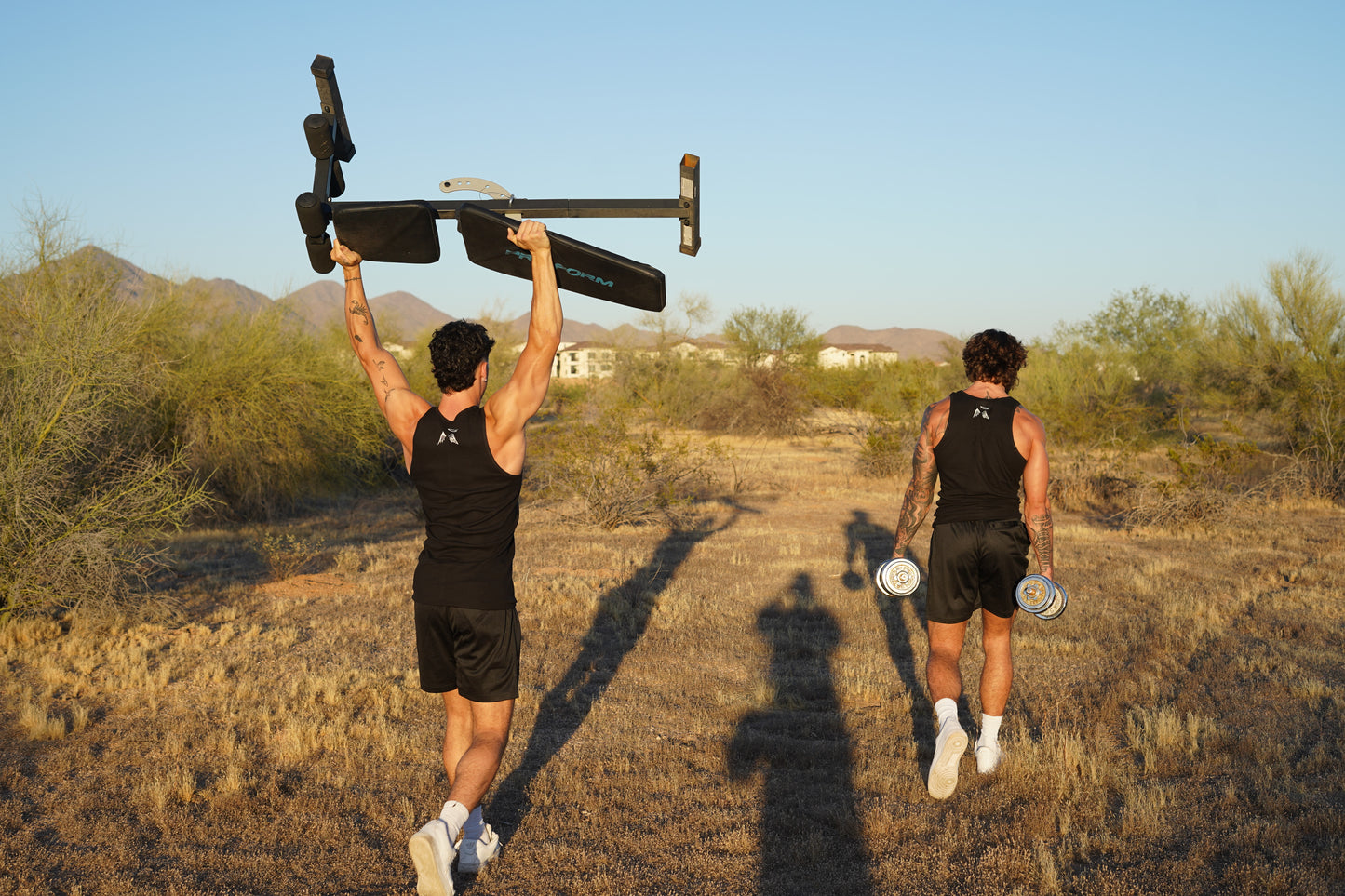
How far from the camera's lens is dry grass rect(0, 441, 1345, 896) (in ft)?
11.5

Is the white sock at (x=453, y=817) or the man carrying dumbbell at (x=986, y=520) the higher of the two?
the man carrying dumbbell at (x=986, y=520)

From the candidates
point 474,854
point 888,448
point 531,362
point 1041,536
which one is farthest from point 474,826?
point 888,448

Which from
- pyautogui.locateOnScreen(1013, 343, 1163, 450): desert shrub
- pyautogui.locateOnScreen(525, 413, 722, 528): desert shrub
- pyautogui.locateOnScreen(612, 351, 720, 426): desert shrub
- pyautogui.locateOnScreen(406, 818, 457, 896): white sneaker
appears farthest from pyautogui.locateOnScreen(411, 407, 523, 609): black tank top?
pyautogui.locateOnScreen(612, 351, 720, 426): desert shrub

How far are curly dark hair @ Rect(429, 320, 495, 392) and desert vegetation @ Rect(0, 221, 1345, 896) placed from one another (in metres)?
1.88

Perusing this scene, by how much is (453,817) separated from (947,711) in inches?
87.8

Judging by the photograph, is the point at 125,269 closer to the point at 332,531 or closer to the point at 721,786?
the point at 332,531

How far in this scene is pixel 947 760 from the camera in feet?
13.0

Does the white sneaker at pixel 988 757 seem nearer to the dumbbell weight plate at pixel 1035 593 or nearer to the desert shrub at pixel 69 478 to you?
the dumbbell weight plate at pixel 1035 593

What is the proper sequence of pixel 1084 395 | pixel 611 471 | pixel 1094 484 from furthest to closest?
pixel 1084 395, pixel 1094 484, pixel 611 471

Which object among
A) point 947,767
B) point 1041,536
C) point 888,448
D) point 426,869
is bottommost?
point 947,767

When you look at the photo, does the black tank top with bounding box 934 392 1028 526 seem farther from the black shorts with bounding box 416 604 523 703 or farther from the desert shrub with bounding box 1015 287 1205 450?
the desert shrub with bounding box 1015 287 1205 450

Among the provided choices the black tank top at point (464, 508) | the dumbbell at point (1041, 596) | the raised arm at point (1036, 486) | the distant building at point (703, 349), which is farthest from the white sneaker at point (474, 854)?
the distant building at point (703, 349)

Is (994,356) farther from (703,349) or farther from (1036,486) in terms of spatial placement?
(703,349)

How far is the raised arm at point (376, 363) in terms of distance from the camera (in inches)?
134
